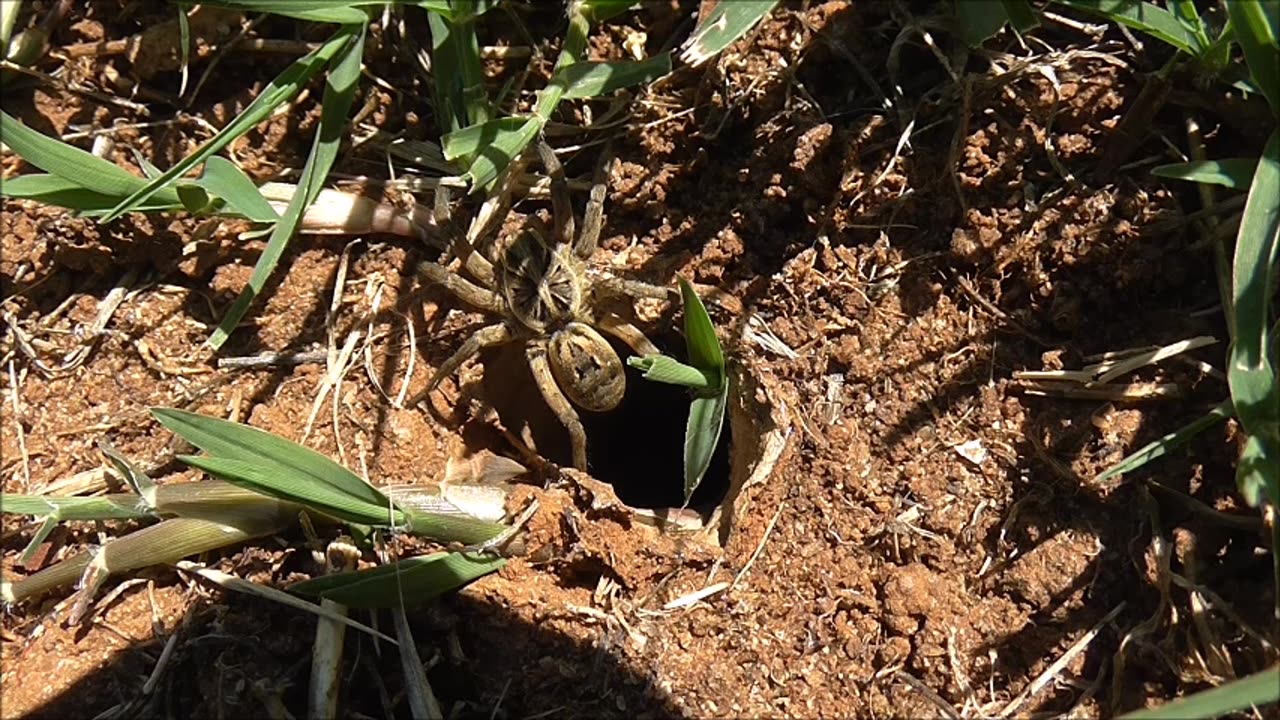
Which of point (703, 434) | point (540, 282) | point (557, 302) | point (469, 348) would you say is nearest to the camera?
point (703, 434)

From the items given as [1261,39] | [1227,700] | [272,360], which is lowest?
[1227,700]

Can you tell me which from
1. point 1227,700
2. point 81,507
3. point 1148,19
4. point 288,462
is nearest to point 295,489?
point 288,462

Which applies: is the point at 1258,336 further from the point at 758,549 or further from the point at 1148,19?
A: the point at 758,549

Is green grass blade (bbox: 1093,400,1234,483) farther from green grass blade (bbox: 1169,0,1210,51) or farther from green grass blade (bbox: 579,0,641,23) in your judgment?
green grass blade (bbox: 579,0,641,23)

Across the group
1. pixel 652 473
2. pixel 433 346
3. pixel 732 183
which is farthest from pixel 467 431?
pixel 652 473

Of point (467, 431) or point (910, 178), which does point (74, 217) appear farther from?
point (910, 178)

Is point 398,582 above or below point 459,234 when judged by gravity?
below
